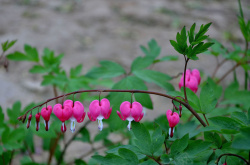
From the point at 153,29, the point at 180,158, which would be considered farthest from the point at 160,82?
the point at 153,29

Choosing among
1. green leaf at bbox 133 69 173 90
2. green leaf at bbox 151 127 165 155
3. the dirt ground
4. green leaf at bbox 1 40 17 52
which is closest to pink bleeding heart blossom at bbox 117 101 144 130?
green leaf at bbox 151 127 165 155

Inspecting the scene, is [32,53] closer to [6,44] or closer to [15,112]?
[15,112]

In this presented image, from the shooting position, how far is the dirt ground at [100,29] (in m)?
3.62

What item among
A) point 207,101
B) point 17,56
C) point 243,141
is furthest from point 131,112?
point 17,56

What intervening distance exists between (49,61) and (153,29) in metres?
3.09

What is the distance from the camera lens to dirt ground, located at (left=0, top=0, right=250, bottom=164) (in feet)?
11.9

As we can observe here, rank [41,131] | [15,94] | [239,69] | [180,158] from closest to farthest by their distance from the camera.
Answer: [180,158] → [41,131] → [15,94] → [239,69]

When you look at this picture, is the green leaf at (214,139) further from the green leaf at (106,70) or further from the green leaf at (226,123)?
the green leaf at (106,70)

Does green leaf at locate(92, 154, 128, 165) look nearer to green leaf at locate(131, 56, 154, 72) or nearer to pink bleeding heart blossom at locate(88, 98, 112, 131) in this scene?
pink bleeding heart blossom at locate(88, 98, 112, 131)

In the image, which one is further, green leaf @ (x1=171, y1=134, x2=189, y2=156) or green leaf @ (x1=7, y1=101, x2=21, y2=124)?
green leaf @ (x1=7, y1=101, x2=21, y2=124)

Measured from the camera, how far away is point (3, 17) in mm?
4832

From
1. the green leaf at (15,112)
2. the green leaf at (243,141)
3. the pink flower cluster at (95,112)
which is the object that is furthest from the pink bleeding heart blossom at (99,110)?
the green leaf at (15,112)

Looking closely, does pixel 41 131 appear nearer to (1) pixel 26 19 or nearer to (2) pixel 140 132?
(2) pixel 140 132

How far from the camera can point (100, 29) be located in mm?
4871
